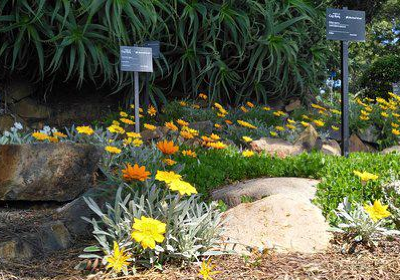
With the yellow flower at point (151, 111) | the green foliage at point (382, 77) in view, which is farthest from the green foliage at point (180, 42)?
the green foliage at point (382, 77)

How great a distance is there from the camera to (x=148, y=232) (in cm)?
185

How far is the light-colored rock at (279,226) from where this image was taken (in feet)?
7.68

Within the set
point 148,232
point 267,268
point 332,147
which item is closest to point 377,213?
point 267,268

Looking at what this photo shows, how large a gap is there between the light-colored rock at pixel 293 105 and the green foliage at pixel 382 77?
5.17 meters

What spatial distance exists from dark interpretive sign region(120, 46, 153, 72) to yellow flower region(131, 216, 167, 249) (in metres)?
3.20

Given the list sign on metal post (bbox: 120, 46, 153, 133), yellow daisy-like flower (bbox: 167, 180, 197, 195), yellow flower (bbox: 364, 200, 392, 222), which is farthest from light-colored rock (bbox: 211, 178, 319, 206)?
sign on metal post (bbox: 120, 46, 153, 133)

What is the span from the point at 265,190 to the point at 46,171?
5.52 ft

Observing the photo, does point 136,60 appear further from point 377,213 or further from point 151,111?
point 377,213

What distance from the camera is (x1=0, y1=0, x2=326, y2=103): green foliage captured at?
566cm

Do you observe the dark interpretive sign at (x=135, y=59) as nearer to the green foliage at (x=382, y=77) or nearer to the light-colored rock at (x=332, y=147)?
the light-colored rock at (x=332, y=147)

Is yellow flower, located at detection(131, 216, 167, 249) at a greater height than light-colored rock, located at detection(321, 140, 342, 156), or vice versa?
yellow flower, located at detection(131, 216, 167, 249)

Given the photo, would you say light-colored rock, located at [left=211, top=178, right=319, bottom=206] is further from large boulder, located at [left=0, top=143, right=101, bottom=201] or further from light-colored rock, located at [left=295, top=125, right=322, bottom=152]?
light-colored rock, located at [left=295, top=125, right=322, bottom=152]

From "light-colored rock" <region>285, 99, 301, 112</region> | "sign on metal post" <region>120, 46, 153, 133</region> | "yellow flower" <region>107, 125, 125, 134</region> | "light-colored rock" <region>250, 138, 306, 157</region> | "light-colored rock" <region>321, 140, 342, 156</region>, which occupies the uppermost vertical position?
"sign on metal post" <region>120, 46, 153, 133</region>

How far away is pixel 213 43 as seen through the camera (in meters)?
7.02
